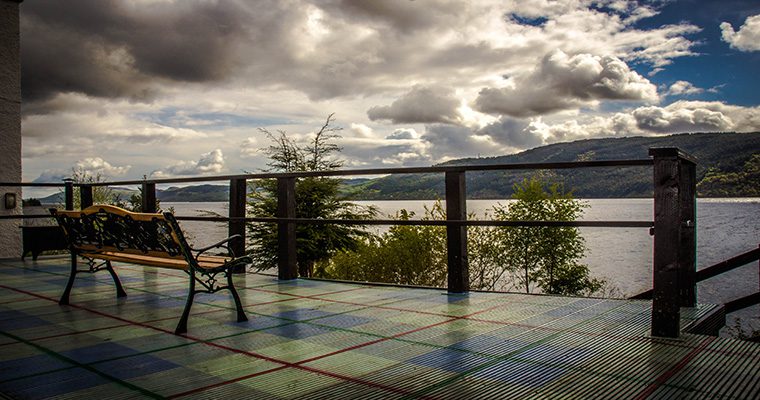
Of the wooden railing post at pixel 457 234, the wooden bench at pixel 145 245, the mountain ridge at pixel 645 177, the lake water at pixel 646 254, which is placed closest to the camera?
the wooden bench at pixel 145 245

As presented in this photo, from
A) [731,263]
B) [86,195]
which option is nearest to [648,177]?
[86,195]

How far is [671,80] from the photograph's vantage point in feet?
346

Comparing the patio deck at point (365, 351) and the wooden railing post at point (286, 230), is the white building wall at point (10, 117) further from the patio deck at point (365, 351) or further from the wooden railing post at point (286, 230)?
the wooden railing post at point (286, 230)

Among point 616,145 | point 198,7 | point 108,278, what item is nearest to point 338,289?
point 108,278

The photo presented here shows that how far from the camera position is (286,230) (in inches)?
238

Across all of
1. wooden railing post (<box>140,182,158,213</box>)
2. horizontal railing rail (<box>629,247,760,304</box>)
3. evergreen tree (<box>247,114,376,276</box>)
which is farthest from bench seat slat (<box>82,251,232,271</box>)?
evergreen tree (<box>247,114,376,276</box>)

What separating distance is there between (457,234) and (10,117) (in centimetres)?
775

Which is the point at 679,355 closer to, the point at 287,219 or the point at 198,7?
the point at 287,219

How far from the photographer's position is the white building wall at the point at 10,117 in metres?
8.96

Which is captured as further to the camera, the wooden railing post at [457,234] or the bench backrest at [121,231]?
the wooden railing post at [457,234]

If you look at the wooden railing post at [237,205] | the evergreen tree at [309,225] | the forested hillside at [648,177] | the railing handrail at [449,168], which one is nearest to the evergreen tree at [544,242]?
the evergreen tree at [309,225]

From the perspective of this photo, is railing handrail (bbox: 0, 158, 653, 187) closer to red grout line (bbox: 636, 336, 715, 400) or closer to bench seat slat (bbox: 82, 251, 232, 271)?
red grout line (bbox: 636, 336, 715, 400)

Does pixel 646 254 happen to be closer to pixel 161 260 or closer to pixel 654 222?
pixel 654 222

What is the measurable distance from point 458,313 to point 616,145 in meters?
96.6
